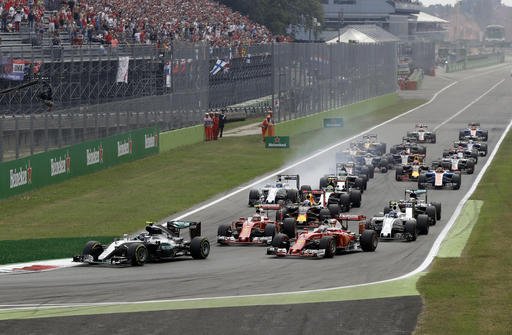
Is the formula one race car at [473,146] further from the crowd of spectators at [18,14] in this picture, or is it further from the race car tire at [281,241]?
the race car tire at [281,241]

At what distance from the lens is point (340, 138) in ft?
249

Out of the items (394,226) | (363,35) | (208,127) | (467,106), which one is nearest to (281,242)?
(394,226)

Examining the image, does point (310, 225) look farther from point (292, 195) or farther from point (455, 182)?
point (455, 182)

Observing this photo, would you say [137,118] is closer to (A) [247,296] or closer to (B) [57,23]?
(B) [57,23]

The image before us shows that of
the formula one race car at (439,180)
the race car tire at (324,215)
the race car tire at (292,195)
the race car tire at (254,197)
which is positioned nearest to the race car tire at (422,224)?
the race car tire at (324,215)

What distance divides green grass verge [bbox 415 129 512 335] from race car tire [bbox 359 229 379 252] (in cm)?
205

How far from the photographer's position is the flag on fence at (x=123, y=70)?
196 feet

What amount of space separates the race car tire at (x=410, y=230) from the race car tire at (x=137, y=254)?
827 cm

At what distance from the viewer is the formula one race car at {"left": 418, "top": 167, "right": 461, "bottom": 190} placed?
158 feet

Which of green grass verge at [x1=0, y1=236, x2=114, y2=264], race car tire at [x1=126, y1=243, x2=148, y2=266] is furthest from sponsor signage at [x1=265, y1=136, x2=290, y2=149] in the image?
race car tire at [x1=126, y1=243, x2=148, y2=266]

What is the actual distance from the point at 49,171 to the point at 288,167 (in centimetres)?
1320

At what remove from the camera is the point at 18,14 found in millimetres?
61219

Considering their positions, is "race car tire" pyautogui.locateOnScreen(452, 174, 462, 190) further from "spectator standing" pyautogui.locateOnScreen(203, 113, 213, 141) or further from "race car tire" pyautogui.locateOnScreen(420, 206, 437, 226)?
"spectator standing" pyautogui.locateOnScreen(203, 113, 213, 141)

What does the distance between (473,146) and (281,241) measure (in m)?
31.5
